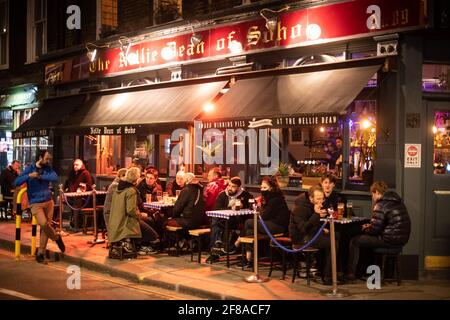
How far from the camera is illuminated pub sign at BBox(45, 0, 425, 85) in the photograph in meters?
9.89

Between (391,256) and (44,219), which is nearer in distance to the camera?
(391,256)

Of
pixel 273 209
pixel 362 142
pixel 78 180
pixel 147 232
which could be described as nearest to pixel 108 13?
pixel 78 180

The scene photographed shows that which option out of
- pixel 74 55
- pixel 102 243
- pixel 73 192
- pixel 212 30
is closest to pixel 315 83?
pixel 212 30

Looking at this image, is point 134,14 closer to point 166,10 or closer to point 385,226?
point 166,10

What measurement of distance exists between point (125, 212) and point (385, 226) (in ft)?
15.1

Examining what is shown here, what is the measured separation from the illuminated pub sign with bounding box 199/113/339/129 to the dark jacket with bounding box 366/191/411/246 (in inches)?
59.7

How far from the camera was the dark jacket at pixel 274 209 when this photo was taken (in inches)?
387

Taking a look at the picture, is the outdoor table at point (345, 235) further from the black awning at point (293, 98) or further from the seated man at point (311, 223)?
the black awning at point (293, 98)

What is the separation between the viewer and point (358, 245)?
9039mm

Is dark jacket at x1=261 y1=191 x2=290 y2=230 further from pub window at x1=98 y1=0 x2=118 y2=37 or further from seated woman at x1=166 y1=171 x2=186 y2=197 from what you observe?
pub window at x1=98 y1=0 x2=118 y2=37

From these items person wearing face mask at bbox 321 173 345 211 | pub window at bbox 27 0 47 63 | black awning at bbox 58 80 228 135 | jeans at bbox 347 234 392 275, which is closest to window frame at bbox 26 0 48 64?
pub window at bbox 27 0 47 63

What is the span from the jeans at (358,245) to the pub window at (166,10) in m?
7.86
